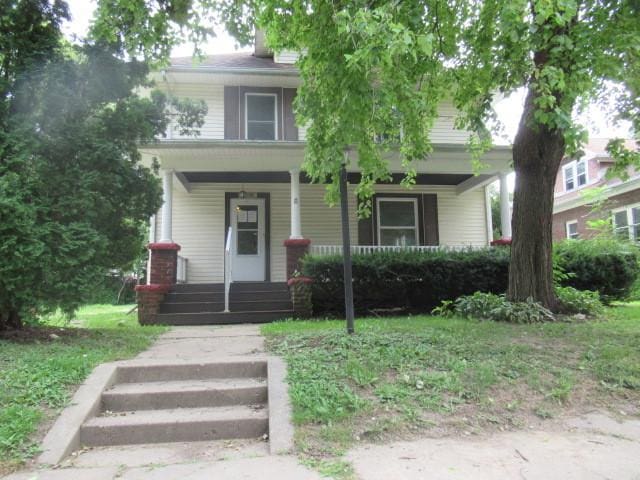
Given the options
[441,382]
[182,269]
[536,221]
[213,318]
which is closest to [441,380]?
[441,382]

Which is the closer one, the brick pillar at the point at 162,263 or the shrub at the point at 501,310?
the shrub at the point at 501,310

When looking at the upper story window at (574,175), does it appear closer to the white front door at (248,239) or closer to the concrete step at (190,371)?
the white front door at (248,239)

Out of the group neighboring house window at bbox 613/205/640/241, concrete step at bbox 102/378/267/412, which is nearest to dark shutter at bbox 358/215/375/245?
concrete step at bbox 102/378/267/412

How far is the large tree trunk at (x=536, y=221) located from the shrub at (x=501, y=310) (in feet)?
0.86

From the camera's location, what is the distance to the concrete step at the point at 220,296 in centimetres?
946

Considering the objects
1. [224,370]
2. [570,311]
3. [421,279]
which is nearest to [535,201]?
[570,311]

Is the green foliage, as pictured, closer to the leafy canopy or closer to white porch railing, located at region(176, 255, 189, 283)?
the leafy canopy

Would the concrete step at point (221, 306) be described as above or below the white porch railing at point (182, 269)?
below

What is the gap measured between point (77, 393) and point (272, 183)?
850 centimetres

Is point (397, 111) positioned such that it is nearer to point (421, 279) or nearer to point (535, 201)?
point (535, 201)

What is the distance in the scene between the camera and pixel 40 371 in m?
4.24

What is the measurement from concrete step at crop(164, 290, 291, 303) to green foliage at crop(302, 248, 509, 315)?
89 centimetres

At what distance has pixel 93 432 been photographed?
138 inches

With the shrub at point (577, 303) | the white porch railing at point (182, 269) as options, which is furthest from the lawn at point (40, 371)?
the shrub at point (577, 303)
